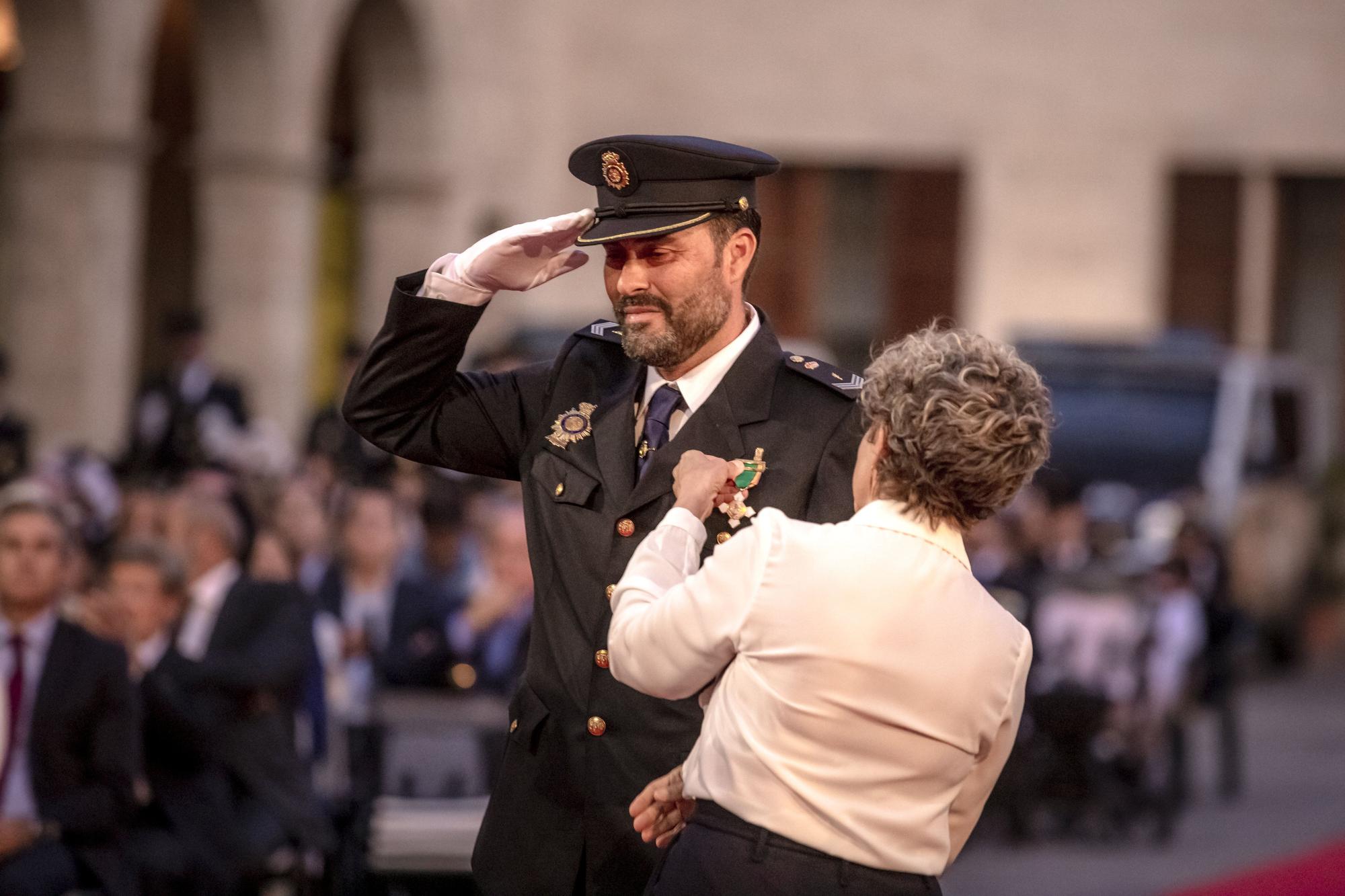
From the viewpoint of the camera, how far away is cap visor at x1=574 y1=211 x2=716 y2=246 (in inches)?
151

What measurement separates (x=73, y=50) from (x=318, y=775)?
737cm

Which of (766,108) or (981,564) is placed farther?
(766,108)

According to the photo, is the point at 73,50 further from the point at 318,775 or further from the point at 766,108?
the point at 766,108

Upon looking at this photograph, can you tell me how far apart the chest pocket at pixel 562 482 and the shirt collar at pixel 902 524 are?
63cm

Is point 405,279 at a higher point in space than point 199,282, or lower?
higher

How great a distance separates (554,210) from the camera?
25609 mm

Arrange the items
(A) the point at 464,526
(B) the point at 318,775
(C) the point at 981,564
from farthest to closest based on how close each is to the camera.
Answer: (C) the point at 981,564 < (A) the point at 464,526 < (B) the point at 318,775

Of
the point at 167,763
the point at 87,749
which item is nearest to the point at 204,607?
the point at 167,763

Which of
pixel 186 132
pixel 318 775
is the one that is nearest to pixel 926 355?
pixel 318 775

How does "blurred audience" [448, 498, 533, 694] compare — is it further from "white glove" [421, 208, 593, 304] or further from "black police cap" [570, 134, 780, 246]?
"black police cap" [570, 134, 780, 246]

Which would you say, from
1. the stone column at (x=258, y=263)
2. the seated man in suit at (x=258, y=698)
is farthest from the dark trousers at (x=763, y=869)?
the stone column at (x=258, y=263)

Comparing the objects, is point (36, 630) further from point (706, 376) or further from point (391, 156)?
point (391, 156)

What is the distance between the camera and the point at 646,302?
3.87 m

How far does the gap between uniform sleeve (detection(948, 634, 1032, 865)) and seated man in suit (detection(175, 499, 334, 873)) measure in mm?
3880
